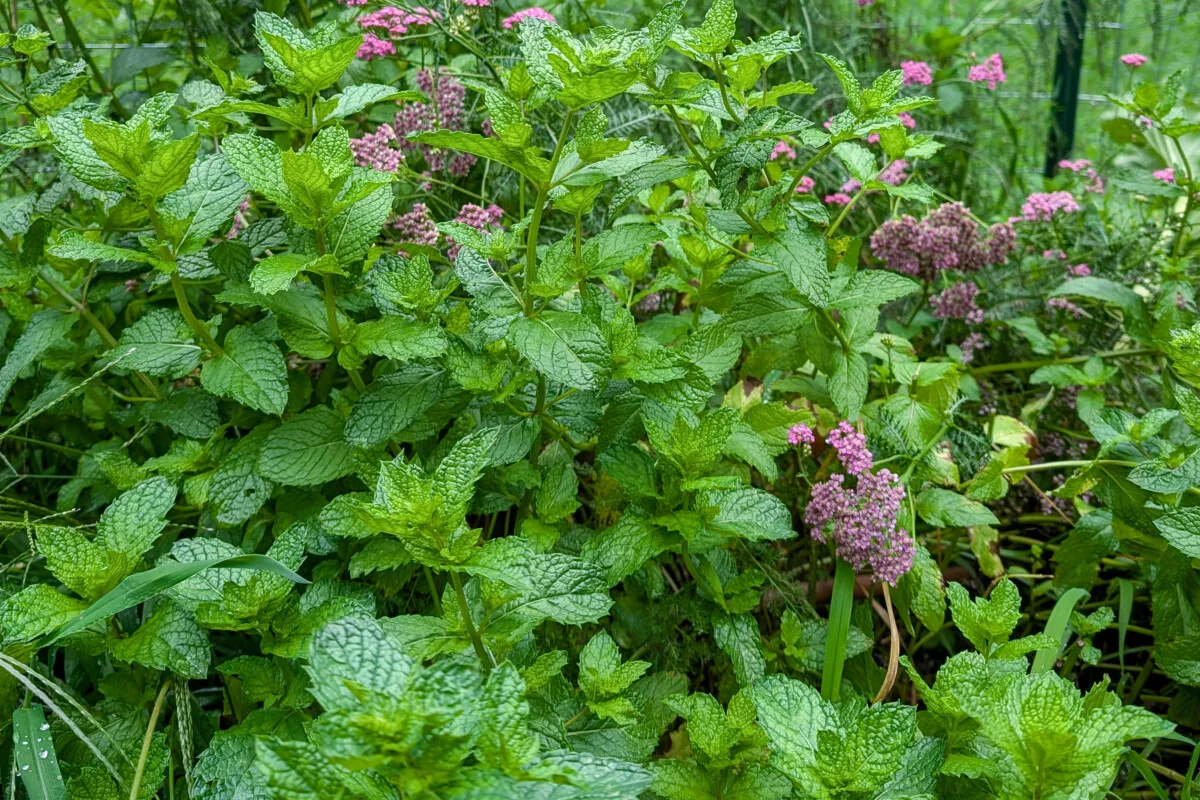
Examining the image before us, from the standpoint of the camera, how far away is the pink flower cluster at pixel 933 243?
1569 mm

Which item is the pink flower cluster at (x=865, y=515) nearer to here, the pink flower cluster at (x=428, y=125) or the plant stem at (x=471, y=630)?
the plant stem at (x=471, y=630)

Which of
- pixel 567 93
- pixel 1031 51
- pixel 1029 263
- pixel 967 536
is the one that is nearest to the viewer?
pixel 567 93

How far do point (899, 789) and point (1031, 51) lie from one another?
235 cm

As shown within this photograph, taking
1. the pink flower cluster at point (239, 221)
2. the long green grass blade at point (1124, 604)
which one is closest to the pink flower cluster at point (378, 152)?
the pink flower cluster at point (239, 221)

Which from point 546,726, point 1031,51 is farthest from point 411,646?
point 1031,51

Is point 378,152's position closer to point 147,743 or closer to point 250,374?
point 250,374

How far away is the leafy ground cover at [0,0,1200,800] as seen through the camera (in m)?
0.78

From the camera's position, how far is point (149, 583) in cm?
80

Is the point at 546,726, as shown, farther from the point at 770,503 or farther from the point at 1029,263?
the point at 1029,263

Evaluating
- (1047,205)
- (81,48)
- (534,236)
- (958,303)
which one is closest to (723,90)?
(534,236)

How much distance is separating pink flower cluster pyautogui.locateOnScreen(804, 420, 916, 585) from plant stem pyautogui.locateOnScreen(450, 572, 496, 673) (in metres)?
0.43

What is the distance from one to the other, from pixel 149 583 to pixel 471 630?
0.86 feet

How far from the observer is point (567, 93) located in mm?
836

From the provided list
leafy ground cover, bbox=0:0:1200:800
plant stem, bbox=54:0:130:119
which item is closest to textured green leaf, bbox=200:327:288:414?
leafy ground cover, bbox=0:0:1200:800
